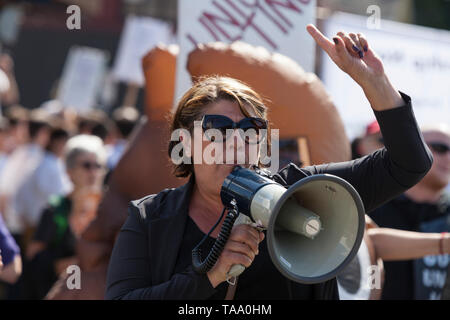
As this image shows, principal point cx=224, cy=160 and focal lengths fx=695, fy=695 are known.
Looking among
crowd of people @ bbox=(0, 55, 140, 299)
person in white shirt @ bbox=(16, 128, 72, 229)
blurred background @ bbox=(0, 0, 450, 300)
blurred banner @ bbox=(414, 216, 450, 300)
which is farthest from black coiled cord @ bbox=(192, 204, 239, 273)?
person in white shirt @ bbox=(16, 128, 72, 229)

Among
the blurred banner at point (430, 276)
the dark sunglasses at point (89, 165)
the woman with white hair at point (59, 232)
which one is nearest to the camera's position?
the blurred banner at point (430, 276)

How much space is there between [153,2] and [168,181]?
11.9 metres

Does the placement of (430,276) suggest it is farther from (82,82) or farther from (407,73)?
(82,82)

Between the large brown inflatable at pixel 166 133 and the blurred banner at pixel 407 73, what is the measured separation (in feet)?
5.46

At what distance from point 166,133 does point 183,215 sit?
2.96 ft

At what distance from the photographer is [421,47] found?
4922mm

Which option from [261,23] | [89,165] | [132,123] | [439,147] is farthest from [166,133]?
[132,123]

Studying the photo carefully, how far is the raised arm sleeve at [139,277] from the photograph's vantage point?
179 cm

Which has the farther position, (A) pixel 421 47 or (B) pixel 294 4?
(A) pixel 421 47

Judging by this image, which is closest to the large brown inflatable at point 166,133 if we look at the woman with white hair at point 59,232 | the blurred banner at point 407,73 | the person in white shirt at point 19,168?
the woman with white hair at point 59,232

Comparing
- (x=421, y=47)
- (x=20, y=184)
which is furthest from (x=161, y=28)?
(x=421, y=47)

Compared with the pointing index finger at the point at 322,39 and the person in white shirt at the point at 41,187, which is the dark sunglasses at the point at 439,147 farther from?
the person in white shirt at the point at 41,187

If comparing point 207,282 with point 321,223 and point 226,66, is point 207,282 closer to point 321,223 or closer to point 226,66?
point 321,223

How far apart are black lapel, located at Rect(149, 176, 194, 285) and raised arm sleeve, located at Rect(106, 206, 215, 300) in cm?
2
